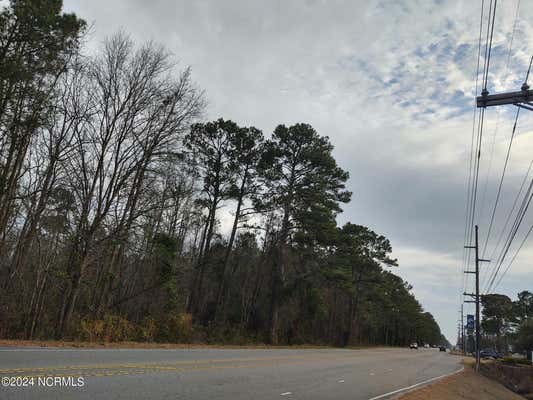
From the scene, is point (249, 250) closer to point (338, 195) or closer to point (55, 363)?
point (338, 195)

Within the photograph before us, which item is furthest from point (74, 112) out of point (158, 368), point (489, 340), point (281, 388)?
point (489, 340)

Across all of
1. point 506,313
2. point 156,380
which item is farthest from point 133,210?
point 506,313

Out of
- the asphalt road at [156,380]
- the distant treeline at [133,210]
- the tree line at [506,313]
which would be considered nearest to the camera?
the asphalt road at [156,380]

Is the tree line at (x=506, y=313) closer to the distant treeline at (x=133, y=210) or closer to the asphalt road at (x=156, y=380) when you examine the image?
the distant treeline at (x=133, y=210)

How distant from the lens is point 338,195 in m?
35.8

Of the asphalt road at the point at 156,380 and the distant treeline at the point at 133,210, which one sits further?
the distant treeline at the point at 133,210

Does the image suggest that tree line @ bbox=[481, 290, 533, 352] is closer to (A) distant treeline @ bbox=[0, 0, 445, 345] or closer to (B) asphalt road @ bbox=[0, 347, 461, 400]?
(A) distant treeline @ bbox=[0, 0, 445, 345]

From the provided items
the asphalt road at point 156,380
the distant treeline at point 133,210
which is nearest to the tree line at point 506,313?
the distant treeline at point 133,210

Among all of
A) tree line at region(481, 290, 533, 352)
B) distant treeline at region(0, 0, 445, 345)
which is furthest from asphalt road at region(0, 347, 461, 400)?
tree line at region(481, 290, 533, 352)

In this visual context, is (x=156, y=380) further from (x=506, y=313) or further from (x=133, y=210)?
(x=506, y=313)

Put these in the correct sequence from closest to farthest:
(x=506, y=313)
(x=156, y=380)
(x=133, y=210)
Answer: (x=156, y=380) < (x=133, y=210) < (x=506, y=313)

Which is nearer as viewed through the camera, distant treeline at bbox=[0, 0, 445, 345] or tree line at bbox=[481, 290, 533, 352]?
distant treeline at bbox=[0, 0, 445, 345]

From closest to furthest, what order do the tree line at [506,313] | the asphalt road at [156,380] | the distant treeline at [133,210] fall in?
the asphalt road at [156,380] → the distant treeline at [133,210] → the tree line at [506,313]

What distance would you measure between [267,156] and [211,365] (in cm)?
2335
